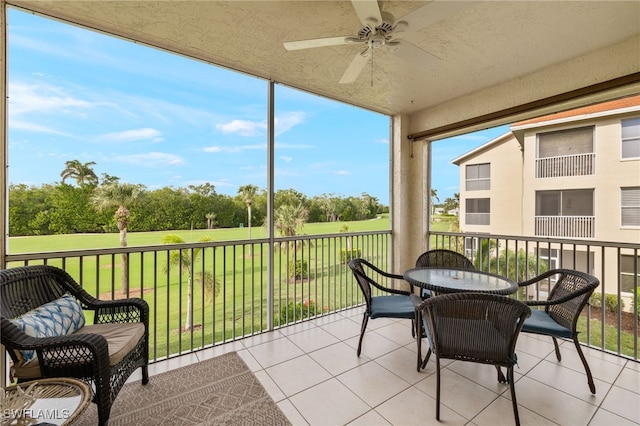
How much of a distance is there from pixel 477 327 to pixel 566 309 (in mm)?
1030

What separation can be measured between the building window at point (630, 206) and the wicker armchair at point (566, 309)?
101 cm

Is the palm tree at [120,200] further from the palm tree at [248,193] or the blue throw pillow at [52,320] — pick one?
the palm tree at [248,193]

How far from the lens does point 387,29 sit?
1667mm

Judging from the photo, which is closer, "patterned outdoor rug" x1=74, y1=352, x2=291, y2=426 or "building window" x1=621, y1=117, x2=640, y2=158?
"patterned outdoor rug" x1=74, y1=352, x2=291, y2=426

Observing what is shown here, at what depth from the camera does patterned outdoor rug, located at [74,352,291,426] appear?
63.7 inches

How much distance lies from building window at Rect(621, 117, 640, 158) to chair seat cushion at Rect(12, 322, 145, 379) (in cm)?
459

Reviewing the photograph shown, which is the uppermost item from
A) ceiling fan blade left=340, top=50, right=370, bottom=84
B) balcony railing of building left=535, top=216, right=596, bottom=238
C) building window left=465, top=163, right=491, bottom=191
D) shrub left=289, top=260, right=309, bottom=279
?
ceiling fan blade left=340, top=50, right=370, bottom=84

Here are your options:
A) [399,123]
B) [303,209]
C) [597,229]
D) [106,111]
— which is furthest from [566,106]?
[106,111]

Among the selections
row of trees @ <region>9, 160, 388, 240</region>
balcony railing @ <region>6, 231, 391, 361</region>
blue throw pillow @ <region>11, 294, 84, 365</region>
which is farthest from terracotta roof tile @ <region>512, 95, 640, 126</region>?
blue throw pillow @ <region>11, 294, 84, 365</region>

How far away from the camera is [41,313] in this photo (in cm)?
157

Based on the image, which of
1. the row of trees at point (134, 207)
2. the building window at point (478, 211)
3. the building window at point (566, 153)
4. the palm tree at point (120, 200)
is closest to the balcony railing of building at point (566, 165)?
the building window at point (566, 153)

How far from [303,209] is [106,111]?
9.12 feet

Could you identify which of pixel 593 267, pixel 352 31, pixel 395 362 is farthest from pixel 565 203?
pixel 352 31

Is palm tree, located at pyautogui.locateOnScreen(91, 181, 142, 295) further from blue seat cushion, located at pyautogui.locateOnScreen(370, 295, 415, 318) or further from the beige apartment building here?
the beige apartment building
